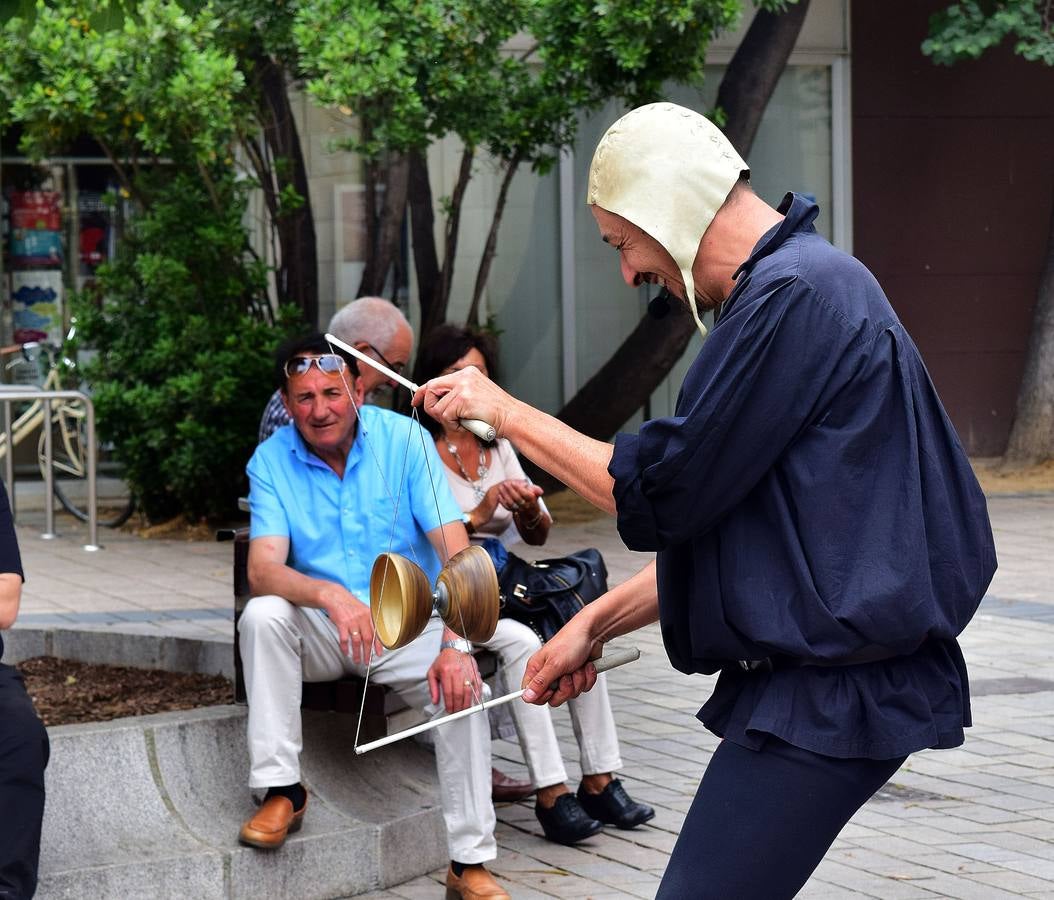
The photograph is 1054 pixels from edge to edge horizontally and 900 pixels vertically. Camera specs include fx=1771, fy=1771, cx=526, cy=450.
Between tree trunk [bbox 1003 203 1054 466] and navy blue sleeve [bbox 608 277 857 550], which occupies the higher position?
navy blue sleeve [bbox 608 277 857 550]

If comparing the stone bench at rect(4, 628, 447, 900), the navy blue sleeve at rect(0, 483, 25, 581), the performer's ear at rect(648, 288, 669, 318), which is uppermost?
the performer's ear at rect(648, 288, 669, 318)

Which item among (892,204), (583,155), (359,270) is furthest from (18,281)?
(892,204)

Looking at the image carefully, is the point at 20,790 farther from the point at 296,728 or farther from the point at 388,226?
the point at 388,226

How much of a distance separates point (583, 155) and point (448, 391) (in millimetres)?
11674

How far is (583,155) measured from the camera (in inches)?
556

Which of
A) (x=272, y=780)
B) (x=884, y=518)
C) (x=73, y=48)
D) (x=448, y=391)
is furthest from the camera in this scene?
(x=73, y=48)

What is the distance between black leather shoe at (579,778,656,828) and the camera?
514 centimetres

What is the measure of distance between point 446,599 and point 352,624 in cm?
162

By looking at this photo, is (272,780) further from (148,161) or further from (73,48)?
(148,161)

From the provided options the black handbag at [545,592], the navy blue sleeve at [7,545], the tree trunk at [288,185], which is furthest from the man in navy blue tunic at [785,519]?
the tree trunk at [288,185]

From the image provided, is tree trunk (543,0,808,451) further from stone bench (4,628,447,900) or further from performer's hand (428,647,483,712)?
performer's hand (428,647,483,712)

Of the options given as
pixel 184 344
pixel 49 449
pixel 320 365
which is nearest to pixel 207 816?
pixel 320 365

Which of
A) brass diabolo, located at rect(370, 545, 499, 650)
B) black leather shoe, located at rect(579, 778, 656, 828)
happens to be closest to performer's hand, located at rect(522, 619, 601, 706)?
brass diabolo, located at rect(370, 545, 499, 650)

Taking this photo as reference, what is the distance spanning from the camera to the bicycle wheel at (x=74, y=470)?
1203cm
